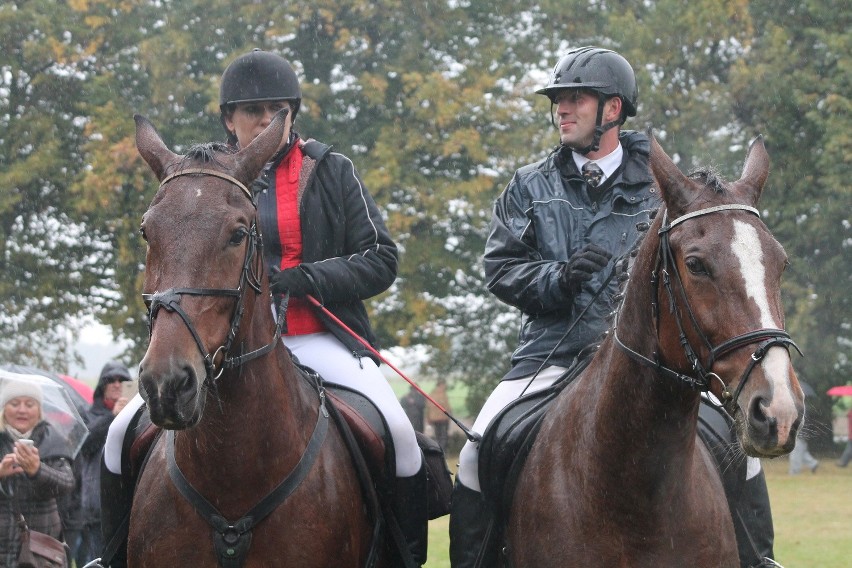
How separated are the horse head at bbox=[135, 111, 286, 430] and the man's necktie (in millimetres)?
1708

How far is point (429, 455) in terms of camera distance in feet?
22.5

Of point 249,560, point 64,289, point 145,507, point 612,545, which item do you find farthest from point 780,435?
point 64,289

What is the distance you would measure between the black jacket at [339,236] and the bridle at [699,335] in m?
1.64

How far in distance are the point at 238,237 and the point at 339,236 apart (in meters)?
1.54

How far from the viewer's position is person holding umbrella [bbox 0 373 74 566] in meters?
9.20

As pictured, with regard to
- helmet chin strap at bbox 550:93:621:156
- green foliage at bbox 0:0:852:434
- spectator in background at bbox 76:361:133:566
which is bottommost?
spectator in background at bbox 76:361:133:566

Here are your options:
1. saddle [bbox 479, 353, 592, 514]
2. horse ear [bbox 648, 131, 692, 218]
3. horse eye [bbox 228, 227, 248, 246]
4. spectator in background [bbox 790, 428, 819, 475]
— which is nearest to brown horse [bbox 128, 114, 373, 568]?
horse eye [bbox 228, 227, 248, 246]

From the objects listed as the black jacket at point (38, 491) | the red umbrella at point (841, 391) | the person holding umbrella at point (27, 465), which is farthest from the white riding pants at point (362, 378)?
the red umbrella at point (841, 391)

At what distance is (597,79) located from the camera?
6.54 m

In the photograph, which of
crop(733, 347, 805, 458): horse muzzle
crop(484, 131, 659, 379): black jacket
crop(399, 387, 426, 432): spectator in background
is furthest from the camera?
crop(399, 387, 426, 432): spectator in background

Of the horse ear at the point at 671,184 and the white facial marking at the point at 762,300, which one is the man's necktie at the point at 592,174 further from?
the white facial marking at the point at 762,300

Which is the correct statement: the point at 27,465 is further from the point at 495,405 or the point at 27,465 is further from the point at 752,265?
the point at 752,265

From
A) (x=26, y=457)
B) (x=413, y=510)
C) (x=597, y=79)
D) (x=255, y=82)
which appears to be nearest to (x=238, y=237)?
(x=255, y=82)

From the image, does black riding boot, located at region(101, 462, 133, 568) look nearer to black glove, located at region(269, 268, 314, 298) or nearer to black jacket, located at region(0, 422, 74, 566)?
black glove, located at region(269, 268, 314, 298)
